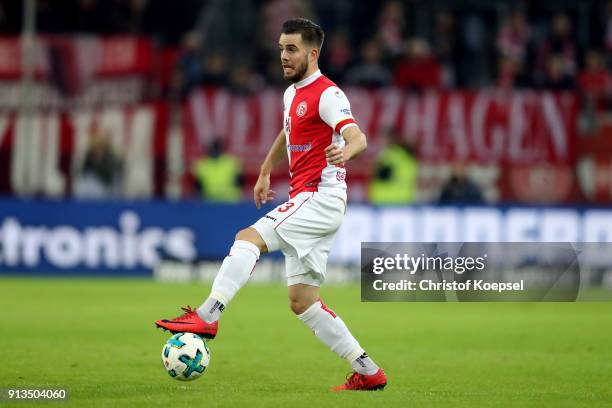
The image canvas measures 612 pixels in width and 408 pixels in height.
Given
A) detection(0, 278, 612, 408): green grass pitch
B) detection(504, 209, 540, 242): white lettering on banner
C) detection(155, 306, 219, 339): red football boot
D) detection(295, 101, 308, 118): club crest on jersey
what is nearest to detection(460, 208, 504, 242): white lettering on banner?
detection(504, 209, 540, 242): white lettering on banner

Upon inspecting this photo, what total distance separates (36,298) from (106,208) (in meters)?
3.52

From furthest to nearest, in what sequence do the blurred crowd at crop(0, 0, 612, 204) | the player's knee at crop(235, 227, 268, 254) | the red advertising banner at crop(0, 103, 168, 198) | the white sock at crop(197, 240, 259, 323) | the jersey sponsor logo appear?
the blurred crowd at crop(0, 0, 612, 204), the red advertising banner at crop(0, 103, 168, 198), the jersey sponsor logo, the player's knee at crop(235, 227, 268, 254), the white sock at crop(197, 240, 259, 323)

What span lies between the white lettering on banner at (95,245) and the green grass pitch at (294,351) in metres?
1.09

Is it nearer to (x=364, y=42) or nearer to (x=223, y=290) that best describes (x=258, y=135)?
(x=364, y=42)

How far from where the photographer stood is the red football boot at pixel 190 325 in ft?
25.7

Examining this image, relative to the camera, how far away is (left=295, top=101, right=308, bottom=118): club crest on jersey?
838 cm

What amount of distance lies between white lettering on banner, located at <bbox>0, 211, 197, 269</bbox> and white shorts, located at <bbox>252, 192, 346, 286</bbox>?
11.6 m

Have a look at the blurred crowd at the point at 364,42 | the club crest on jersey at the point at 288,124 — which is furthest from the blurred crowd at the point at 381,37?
the club crest on jersey at the point at 288,124

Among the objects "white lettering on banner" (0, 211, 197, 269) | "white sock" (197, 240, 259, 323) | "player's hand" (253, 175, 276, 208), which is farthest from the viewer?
"white lettering on banner" (0, 211, 197, 269)

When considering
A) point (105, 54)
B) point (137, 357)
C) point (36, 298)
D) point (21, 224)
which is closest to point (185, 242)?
point (21, 224)

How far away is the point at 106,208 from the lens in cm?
1983

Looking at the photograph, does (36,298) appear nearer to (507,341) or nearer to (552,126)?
(507,341)

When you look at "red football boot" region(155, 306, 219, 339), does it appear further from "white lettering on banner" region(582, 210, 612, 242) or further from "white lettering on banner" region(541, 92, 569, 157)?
"white lettering on banner" region(541, 92, 569, 157)

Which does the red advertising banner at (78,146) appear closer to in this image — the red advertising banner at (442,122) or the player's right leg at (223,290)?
the red advertising banner at (442,122)
